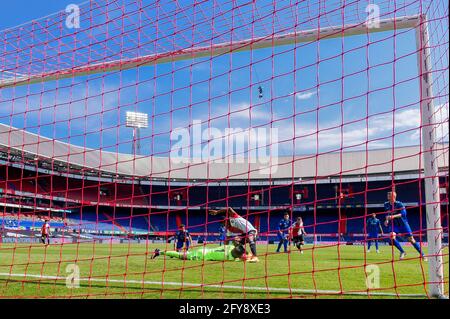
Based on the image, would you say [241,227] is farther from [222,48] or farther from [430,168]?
[430,168]

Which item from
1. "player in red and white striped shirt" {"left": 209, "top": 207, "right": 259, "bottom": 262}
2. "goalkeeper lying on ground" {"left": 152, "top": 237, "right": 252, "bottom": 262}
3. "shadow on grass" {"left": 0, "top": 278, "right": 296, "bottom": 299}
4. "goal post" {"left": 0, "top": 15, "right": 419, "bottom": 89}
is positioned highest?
"goal post" {"left": 0, "top": 15, "right": 419, "bottom": 89}

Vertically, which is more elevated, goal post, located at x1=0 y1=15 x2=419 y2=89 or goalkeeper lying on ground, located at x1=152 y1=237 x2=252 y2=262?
goal post, located at x1=0 y1=15 x2=419 y2=89

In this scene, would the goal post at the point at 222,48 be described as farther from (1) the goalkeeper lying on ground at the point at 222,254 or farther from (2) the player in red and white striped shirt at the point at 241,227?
(1) the goalkeeper lying on ground at the point at 222,254

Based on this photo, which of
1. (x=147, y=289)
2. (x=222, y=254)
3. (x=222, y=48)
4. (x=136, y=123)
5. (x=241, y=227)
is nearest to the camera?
(x=147, y=289)

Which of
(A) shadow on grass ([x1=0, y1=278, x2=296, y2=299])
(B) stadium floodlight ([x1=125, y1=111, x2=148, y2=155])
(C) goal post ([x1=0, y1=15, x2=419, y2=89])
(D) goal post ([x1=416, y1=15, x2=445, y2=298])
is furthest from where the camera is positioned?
(B) stadium floodlight ([x1=125, y1=111, x2=148, y2=155])

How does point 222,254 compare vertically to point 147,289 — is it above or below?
above

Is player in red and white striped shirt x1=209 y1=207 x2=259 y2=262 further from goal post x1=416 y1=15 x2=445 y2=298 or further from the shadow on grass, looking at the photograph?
goal post x1=416 y1=15 x2=445 y2=298

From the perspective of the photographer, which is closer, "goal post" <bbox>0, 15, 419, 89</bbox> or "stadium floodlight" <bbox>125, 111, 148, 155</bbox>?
"goal post" <bbox>0, 15, 419, 89</bbox>

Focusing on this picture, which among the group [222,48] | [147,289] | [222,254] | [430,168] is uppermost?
[222,48]

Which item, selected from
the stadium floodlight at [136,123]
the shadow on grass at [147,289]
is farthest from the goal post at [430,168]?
the stadium floodlight at [136,123]

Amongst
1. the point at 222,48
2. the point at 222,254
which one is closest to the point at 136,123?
the point at 222,254

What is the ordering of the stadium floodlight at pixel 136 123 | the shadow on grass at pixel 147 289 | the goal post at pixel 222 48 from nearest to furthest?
1. the shadow on grass at pixel 147 289
2. the goal post at pixel 222 48
3. the stadium floodlight at pixel 136 123

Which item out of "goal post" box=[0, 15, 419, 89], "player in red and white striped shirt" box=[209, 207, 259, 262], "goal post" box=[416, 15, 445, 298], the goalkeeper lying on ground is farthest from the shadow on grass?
"player in red and white striped shirt" box=[209, 207, 259, 262]
